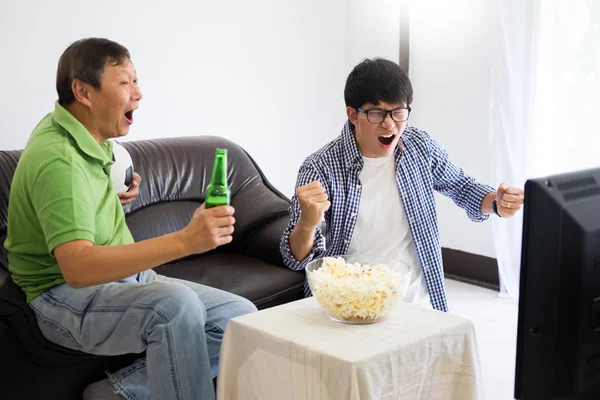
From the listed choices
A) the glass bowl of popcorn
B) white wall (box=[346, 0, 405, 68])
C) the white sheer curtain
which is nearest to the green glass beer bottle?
the glass bowl of popcorn

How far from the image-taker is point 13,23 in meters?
3.19

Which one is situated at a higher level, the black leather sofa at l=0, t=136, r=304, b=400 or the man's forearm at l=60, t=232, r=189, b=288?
the man's forearm at l=60, t=232, r=189, b=288

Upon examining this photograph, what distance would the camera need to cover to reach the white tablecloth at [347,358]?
65.9 inches

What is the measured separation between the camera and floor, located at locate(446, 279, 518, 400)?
9.73 ft

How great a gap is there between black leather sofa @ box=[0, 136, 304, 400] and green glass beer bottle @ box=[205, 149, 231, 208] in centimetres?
75

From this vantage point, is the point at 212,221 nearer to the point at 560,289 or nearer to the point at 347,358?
the point at 347,358

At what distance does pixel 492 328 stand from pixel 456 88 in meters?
1.36

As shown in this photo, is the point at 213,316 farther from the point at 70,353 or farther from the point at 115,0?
the point at 115,0

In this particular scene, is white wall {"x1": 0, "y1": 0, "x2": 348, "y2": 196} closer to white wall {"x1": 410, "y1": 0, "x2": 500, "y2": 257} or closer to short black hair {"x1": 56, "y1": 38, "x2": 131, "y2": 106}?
white wall {"x1": 410, "y1": 0, "x2": 500, "y2": 257}

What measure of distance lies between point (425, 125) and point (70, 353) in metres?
2.68

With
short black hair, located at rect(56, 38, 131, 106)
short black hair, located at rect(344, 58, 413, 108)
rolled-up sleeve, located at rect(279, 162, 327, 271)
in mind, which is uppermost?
short black hair, located at rect(56, 38, 131, 106)

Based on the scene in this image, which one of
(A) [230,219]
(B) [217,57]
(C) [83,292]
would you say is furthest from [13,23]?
(A) [230,219]

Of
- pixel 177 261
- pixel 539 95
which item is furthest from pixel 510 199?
pixel 539 95

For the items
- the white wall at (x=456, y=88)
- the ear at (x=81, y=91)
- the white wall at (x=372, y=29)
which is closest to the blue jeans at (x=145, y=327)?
the ear at (x=81, y=91)
